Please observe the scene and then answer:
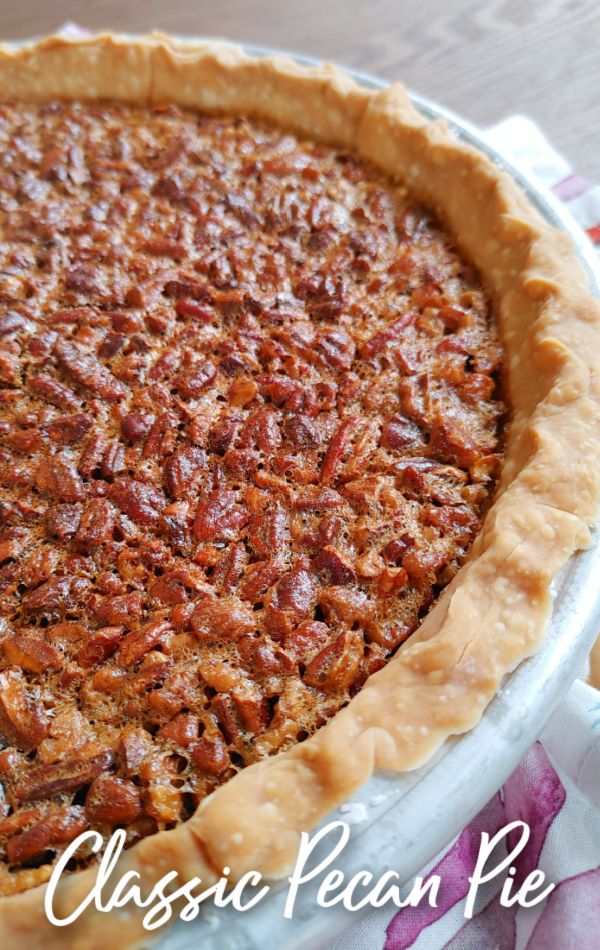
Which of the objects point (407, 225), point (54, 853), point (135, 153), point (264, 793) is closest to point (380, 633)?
point (264, 793)

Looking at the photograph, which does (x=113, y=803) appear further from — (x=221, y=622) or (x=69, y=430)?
(x=69, y=430)

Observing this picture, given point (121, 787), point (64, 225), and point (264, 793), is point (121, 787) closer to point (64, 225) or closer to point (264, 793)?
point (264, 793)

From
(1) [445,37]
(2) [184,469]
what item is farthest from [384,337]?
(1) [445,37]

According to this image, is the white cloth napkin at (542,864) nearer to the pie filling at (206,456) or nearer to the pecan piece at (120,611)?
the pie filling at (206,456)

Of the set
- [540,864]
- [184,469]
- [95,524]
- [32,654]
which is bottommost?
[540,864]

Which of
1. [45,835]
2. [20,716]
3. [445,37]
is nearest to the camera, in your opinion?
[45,835]

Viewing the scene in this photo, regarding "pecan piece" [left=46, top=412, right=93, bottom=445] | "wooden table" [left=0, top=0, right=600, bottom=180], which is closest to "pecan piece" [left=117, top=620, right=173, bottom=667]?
"pecan piece" [left=46, top=412, right=93, bottom=445]

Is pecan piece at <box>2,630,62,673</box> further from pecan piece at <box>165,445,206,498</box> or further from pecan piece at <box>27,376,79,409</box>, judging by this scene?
pecan piece at <box>27,376,79,409</box>
